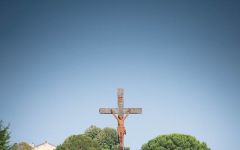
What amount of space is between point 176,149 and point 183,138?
2867mm

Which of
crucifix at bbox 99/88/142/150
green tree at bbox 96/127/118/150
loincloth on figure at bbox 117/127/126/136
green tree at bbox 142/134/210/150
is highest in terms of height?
green tree at bbox 96/127/118/150

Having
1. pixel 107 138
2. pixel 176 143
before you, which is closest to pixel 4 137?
pixel 176 143

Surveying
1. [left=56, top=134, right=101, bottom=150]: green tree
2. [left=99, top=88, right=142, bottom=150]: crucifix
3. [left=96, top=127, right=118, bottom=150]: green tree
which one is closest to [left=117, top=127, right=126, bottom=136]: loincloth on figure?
[left=99, top=88, right=142, bottom=150]: crucifix

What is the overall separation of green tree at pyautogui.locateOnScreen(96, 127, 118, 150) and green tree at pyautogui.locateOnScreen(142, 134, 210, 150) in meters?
44.5

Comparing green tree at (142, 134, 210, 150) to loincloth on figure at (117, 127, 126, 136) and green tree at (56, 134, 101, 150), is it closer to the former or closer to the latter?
green tree at (56, 134, 101, 150)

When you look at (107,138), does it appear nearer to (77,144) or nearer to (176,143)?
(77,144)

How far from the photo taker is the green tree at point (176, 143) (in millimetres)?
79562

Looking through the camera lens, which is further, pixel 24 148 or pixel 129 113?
pixel 24 148

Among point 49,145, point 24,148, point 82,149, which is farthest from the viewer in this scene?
point 49,145

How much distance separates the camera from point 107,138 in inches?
4921

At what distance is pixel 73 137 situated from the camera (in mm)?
96250

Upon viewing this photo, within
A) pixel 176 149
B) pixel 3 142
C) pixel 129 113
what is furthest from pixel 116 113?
pixel 176 149

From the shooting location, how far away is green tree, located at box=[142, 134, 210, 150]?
7956cm

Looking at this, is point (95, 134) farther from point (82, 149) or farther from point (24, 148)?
point (82, 149)
